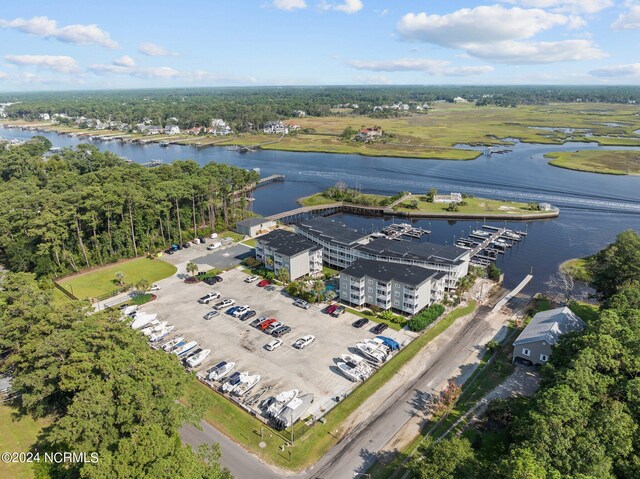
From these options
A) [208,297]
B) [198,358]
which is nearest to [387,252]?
[208,297]

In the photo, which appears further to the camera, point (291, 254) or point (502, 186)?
point (502, 186)

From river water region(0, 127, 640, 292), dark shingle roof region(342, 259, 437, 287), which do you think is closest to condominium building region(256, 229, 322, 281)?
dark shingle roof region(342, 259, 437, 287)

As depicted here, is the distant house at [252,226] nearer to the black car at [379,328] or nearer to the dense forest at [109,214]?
the dense forest at [109,214]

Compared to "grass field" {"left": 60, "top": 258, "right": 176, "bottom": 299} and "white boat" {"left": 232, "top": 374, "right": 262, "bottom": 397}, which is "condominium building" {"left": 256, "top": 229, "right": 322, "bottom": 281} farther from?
"white boat" {"left": 232, "top": 374, "right": 262, "bottom": 397}

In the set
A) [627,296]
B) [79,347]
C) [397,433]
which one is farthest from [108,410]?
[627,296]

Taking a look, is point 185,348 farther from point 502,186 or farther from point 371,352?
point 502,186
